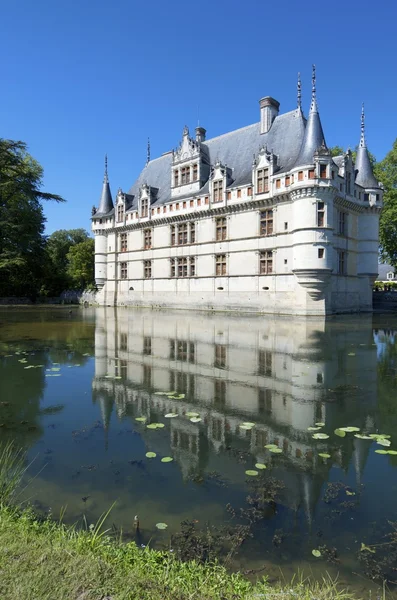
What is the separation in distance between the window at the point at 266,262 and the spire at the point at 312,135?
6.60 metres

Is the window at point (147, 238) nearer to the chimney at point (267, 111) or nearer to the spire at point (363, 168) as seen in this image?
the chimney at point (267, 111)

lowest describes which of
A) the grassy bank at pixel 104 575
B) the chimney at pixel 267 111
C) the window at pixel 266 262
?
the grassy bank at pixel 104 575

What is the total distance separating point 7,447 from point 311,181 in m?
25.5

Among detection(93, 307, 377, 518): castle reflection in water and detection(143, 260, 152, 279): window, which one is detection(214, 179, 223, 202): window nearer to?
detection(143, 260, 152, 279): window

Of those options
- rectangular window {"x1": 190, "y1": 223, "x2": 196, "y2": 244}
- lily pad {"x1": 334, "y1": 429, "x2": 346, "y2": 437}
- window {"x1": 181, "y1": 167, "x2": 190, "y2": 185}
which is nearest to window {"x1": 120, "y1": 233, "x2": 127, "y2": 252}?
window {"x1": 181, "y1": 167, "x2": 190, "y2": 185}

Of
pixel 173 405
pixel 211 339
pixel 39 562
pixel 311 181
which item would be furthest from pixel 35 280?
pixel 39 562

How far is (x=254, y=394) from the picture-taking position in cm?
709

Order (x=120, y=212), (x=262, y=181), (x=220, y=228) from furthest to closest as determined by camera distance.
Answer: (x=120, y=212) → (x=220, y=228) → (x=262, y=181)

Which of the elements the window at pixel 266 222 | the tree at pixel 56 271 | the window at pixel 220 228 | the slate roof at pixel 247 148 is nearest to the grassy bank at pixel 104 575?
the window at pixel 266 222

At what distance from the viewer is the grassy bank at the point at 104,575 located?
6.98 feet

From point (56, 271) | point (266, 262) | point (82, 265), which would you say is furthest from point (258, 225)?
point (82, 265)

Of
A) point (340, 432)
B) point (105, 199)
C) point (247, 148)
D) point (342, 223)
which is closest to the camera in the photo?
point (340, 432)

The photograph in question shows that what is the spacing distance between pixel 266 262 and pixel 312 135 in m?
9.35

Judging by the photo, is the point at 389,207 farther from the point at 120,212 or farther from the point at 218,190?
the point at 120,212
